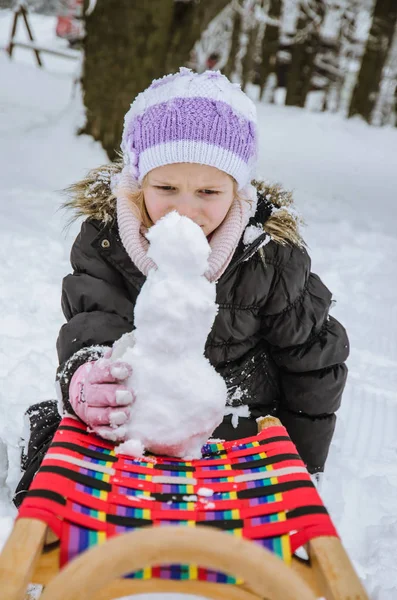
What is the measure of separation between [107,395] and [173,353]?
186mm

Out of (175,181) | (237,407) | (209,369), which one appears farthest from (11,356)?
(209,369)

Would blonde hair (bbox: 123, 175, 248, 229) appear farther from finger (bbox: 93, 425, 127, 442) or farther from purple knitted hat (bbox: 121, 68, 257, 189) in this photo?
finger (bbox: 93, 425, 127, 442)

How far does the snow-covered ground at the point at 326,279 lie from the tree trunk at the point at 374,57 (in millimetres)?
4505

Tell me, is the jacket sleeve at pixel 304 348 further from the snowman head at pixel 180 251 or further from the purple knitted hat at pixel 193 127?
the snowman head at pixel 180 251

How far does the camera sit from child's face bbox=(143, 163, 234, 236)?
1.70 meters

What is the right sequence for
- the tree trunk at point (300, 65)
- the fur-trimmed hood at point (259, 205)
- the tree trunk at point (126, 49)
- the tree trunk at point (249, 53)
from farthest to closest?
the tree trunk at point (300, 65) → the tree trunk at point (249, 53) → the tree trunk at point (126, 49) → the fur-trimmed hood at point (259, 205)

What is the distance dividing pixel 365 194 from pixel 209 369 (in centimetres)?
642

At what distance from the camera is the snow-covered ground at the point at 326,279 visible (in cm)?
219

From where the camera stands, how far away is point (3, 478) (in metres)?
2.03

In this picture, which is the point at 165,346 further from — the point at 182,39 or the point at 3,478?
the point at 182,39

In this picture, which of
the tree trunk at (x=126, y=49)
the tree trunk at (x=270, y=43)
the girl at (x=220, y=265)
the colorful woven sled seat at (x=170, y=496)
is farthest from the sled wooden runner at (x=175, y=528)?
the tree trunk at (x=270, y=43)

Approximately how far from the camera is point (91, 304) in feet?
6.01

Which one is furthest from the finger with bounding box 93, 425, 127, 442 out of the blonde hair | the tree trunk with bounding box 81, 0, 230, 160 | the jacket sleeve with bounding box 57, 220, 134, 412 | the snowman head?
the tree trunk with bounding box 81, 0, 230, 160

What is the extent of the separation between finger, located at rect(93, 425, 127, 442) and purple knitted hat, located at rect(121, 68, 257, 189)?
0.79 m
